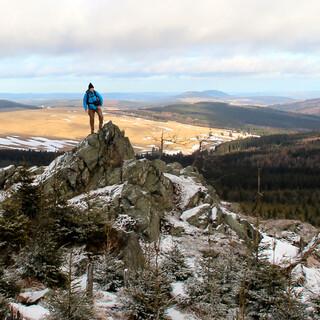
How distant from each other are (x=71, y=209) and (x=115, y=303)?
6.10 meters

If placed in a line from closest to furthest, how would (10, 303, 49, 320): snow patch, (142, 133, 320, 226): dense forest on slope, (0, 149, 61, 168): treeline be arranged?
(10, 303, 49, 320): snow patch < (142, 133, 320, 226): dense forest on slope < (0, 149, 61, 168): treeline

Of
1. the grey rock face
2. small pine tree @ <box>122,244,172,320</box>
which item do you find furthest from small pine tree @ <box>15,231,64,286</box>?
the grey rock face

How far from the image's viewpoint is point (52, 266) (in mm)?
17359

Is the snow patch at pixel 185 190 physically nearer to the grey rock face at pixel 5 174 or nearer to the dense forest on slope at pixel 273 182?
the grey rock face at pixel 5 174

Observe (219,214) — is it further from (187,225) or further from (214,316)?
(214,316)

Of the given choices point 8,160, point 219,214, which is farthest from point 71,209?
point 8,160

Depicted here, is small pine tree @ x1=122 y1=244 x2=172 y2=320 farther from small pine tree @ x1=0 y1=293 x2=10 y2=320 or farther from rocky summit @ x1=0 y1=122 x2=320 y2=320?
rocky summit @ x1=0 y1=122 x2=320 y2=320

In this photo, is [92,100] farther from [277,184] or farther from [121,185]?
[277,184]

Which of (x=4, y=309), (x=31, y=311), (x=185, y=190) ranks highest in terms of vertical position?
(x=4, y=309)

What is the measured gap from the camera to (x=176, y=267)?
21.9m

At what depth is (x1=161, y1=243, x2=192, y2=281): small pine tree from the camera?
2133 cm

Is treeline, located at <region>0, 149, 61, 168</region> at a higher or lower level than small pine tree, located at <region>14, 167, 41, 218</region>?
lower

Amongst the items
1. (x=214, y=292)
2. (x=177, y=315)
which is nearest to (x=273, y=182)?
(x=177, y=315)

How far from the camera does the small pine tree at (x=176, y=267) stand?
21328 mm
